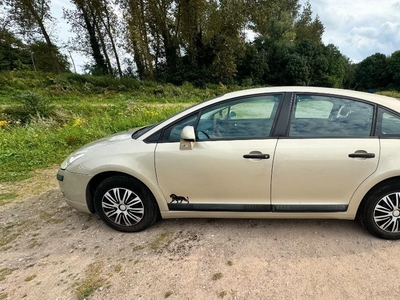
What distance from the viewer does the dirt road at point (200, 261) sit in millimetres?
1924

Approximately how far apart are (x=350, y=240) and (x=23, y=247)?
338cm

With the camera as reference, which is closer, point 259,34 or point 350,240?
point 350,240

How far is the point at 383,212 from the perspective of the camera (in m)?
2.30

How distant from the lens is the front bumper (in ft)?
8.76

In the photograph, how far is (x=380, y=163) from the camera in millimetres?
2180

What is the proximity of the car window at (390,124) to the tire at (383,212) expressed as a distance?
49cm

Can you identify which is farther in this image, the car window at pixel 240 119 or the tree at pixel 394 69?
the tree at pixel 394 69

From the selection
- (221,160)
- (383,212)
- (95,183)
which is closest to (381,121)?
(383,212)

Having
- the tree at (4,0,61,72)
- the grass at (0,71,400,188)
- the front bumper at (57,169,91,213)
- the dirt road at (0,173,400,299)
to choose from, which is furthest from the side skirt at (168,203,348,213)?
the tree at (4,0,61,72)

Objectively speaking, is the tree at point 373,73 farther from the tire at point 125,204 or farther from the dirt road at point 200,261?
the tire at point 125,204

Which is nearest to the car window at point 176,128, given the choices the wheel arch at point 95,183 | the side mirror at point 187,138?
the side mirror at point 187,138

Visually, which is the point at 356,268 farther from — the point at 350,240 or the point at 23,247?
the point at 23,247

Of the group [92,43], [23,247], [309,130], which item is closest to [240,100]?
[309,130]

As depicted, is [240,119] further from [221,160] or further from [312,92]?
[312,92]
